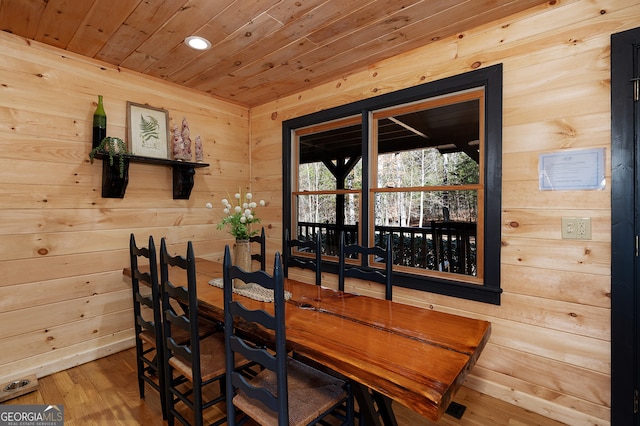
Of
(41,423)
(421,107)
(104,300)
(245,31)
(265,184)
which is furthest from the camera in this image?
(265,184)

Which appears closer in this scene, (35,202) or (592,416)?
(592,416)

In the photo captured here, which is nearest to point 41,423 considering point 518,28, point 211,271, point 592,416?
point 211,271

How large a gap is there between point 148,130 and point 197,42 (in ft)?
3.40

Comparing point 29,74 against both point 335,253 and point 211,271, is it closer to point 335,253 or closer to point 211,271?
point 211,271

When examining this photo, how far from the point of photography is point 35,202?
2305mm

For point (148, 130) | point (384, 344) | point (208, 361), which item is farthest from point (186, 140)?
point (384, 344)

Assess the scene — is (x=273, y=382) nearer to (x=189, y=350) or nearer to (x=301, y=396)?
(x=301, y=396)

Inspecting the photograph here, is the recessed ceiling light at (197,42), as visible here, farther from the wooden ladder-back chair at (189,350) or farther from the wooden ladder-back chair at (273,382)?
the wooden ladder-back chair at (273,382)

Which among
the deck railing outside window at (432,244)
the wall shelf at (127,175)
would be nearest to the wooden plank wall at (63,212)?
the wall shelf at (127,175)

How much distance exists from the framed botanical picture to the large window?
3.93 ft

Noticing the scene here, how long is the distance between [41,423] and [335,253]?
2.50 metres

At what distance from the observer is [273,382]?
146 centimetres

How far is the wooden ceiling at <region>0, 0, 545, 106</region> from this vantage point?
186cm

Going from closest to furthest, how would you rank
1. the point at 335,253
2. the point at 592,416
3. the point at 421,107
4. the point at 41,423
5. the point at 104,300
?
Result: the point at 592,416
the point at 41,423
the point at 421,107
the point at 104,300
the point at 335,253
